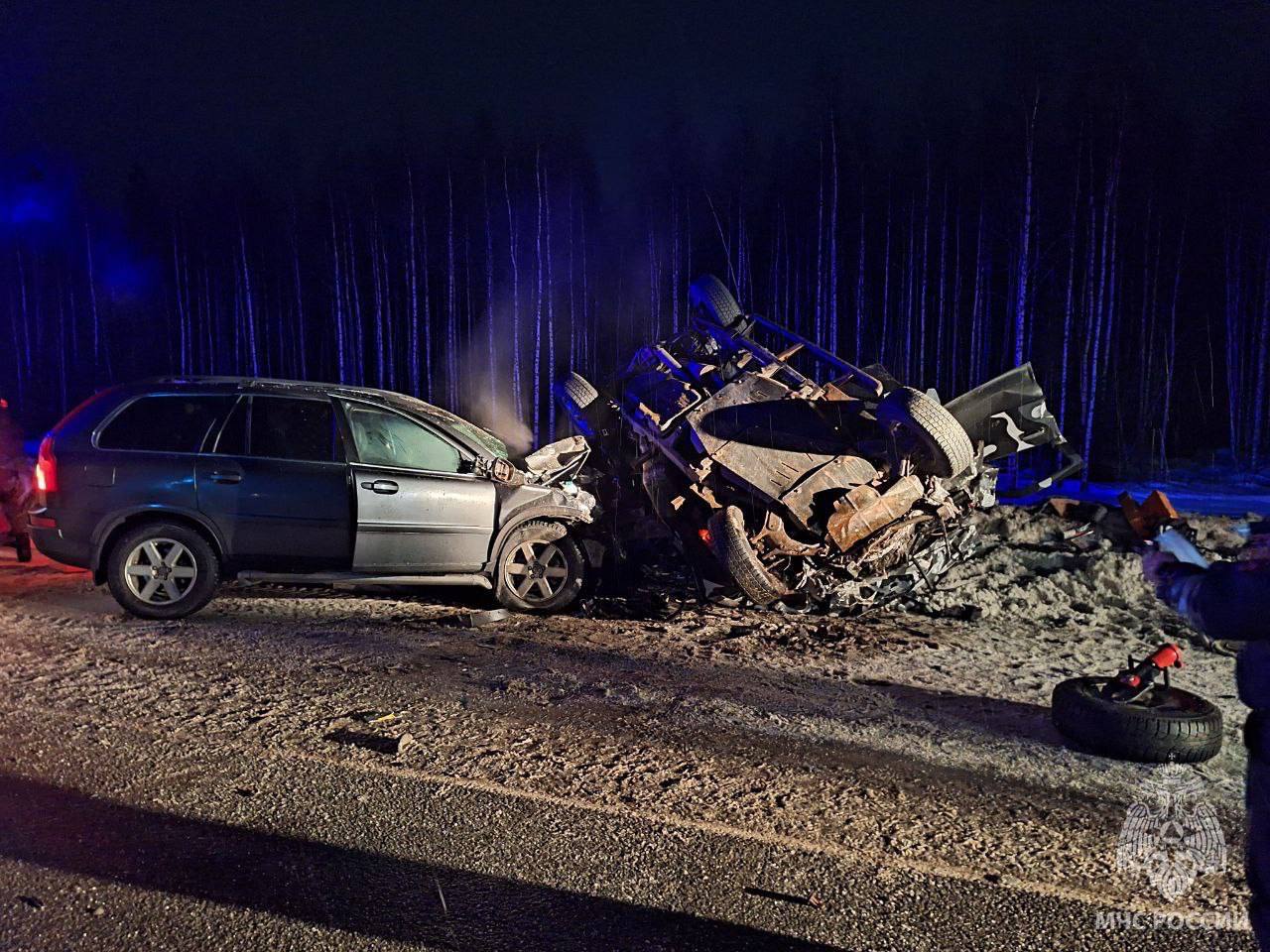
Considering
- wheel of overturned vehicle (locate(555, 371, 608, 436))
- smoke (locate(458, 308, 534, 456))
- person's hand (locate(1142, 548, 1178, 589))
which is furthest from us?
smoke (locate(458, 308, 534, 456))

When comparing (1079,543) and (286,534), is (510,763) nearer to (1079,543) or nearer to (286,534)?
(286,534)

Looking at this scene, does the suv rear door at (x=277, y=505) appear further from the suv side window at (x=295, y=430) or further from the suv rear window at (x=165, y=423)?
the suv rear window at (x=165, y=423)

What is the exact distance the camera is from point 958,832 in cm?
333

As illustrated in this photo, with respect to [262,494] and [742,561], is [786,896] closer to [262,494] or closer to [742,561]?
[742,561]

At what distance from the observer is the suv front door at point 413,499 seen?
644 cm

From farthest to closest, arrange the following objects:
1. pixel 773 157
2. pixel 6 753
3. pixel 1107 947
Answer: pixel 773 157 → pixel 6 753 → pixel 1107 947

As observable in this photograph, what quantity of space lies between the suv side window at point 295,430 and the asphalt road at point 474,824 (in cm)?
180

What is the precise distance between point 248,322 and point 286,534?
3261cm

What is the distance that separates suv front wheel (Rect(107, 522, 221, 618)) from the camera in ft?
20.7

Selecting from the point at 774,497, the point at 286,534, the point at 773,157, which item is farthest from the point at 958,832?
the point at 773,157

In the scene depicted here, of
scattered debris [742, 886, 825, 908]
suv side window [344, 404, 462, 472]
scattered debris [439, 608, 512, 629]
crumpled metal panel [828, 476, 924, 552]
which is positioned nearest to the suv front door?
suv side window [344, 404, 462, 472]

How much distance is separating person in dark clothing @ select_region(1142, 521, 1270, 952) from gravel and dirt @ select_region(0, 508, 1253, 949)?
88 cm

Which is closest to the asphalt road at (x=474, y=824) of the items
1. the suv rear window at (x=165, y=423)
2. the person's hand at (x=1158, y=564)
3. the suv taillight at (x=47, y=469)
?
the person's hand at (x=1158, y=564)

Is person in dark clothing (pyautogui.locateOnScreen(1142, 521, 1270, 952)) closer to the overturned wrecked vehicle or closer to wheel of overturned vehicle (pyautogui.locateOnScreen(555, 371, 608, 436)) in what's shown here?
the overturned wrecked vehicle
